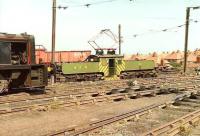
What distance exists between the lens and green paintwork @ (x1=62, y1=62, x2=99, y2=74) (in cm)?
3163

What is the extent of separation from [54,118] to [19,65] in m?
6.86

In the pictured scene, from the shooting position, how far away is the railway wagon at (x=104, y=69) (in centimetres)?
3202

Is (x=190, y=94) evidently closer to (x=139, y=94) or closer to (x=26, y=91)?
(x=139, y=94)

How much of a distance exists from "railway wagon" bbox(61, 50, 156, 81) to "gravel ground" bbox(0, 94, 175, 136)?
14.5 meters

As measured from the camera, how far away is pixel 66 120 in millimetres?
13328

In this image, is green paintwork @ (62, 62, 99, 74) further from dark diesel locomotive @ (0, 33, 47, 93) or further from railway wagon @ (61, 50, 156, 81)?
dark diesel locomotive @ (0, 33, 47, 93)

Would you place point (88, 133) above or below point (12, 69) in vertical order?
below

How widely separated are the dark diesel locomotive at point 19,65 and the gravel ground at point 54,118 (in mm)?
4807

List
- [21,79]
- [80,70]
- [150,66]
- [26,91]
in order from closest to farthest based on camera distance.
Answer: [21,79] → [26,91] → [80,70] → [150,66]

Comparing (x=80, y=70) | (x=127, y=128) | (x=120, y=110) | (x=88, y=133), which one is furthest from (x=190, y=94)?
(x=80, y=70)

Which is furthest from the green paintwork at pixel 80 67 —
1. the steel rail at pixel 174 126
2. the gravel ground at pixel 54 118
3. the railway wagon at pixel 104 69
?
the steel rail at pixel 174 126

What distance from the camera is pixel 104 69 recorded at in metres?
34.2

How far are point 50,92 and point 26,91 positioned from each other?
147cm

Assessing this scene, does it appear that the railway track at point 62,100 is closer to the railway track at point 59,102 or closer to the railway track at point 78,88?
the railway track at point 59,102
